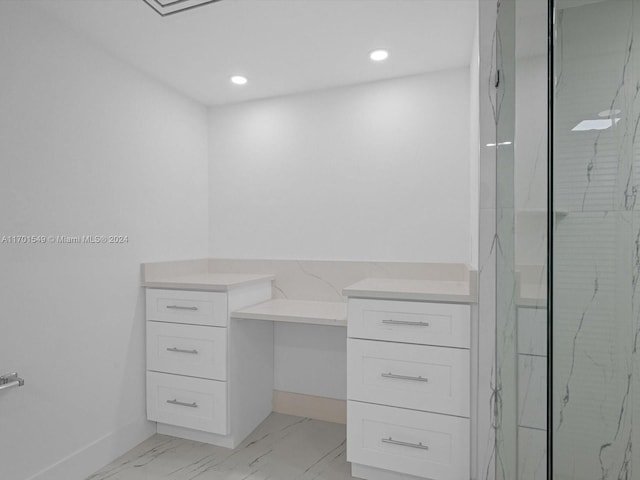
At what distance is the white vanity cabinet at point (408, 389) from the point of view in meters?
1.63

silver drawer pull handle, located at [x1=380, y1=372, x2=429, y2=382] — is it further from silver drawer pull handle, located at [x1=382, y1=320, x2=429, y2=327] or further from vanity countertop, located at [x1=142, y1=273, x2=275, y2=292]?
vanity countertop, located at [x1=142, y1=273, x2=275, y2=292]

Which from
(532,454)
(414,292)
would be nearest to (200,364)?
(414,292)

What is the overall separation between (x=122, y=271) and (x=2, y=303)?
593mm

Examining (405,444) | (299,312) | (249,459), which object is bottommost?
(249,459)

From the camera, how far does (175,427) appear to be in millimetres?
2207

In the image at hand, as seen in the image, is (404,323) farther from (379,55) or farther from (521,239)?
(379,55)

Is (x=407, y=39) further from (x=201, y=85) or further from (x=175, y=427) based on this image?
(x=175, y=427)

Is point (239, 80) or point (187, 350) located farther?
point (239, 80)

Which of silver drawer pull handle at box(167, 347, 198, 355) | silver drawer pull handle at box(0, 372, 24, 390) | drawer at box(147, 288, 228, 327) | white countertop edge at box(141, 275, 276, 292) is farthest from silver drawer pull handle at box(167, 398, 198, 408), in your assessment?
silver drawer pull handle at box(0, 372, 24, 390)

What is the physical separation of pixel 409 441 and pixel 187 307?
1.33 metres

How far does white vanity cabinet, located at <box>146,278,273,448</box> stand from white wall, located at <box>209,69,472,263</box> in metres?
0.60

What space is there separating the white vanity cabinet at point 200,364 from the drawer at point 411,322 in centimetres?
72

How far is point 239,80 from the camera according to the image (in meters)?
2.37

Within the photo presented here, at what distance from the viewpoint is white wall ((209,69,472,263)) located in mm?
2240
